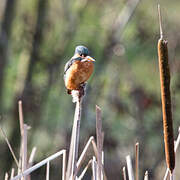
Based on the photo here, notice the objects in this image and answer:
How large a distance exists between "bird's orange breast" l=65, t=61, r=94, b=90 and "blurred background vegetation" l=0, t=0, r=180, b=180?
2.39 metres

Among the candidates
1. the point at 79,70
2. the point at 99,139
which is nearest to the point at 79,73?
the point at 79,70

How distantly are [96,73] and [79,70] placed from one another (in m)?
2.52

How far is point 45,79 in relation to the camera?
4.54m

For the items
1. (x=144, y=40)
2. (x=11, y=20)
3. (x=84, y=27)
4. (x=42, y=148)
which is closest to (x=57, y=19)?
(x=84, y=27)

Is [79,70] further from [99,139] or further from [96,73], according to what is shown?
[96,73]

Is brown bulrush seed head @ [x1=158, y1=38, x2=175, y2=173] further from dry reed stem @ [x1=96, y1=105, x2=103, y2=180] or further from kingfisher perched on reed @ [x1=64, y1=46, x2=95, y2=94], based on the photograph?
kingfisher perched on reed @ [x1=64, y1=46, x2=95, y2=94]

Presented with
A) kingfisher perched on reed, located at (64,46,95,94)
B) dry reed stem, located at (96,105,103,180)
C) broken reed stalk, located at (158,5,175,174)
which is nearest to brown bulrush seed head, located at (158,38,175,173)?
broken reed stalk, located at (158,5,175,174)

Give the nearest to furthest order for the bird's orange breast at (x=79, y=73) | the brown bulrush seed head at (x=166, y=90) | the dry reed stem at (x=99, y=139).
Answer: the brown bulrush seed head at (x=166, y=90)
the dry reed stem at (x=99, y=139)
the bird's orange breast at (x=79, y=73)

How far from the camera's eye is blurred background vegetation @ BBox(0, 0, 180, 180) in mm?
4141

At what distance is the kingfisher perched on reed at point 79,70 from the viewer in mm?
1565

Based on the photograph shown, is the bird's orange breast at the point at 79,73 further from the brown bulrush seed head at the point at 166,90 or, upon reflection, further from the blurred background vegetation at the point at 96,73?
the blurred background vegetation at the point at 96,73

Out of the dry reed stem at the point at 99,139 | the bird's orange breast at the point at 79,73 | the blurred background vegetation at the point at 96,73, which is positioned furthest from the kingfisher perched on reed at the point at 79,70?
the blurred background vegetation at the point at 96,73

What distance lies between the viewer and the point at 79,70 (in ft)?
5.18

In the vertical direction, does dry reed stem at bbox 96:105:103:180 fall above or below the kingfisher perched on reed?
below
